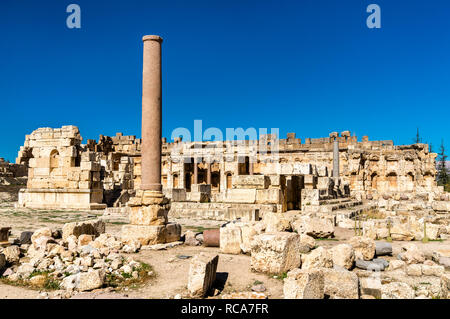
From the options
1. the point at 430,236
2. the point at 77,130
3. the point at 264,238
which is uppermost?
the point at 77,130

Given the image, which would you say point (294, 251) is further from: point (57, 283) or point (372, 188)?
point (372, 188)

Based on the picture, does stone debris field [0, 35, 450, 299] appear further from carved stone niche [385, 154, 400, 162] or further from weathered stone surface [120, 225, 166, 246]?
carved stone niche [385, 154, 400, 162]

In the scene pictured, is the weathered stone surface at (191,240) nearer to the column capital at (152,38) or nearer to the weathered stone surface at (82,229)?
the weathered stone surface at (82,229)

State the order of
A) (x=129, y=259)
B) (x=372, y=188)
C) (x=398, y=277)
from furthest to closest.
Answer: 1. (x=372, y=188)
2. (x=129, y=259)
3. (x=398, y=277)

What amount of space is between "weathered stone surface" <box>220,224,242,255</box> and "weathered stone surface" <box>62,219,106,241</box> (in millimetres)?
3350

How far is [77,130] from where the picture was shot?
18.9 metres

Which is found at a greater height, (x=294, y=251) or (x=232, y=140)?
(x=232, y=140)

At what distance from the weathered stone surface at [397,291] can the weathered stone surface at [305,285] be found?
792 millimetres

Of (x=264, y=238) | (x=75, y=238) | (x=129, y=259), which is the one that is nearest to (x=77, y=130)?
(x=75, y=238)

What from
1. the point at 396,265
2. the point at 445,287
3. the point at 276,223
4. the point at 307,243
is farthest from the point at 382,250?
the point at 276,223

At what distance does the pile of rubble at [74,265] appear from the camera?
198 inches

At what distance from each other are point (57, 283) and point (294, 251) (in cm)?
355

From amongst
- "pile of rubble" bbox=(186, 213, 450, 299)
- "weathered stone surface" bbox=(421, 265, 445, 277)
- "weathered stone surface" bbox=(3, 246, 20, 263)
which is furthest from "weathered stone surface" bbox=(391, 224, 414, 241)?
"weathered stone surface" bbox=(3, 246, 20, 263)

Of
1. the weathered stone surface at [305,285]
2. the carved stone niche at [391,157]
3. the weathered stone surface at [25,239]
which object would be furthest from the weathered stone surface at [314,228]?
the carved stone niche at [391,157]
